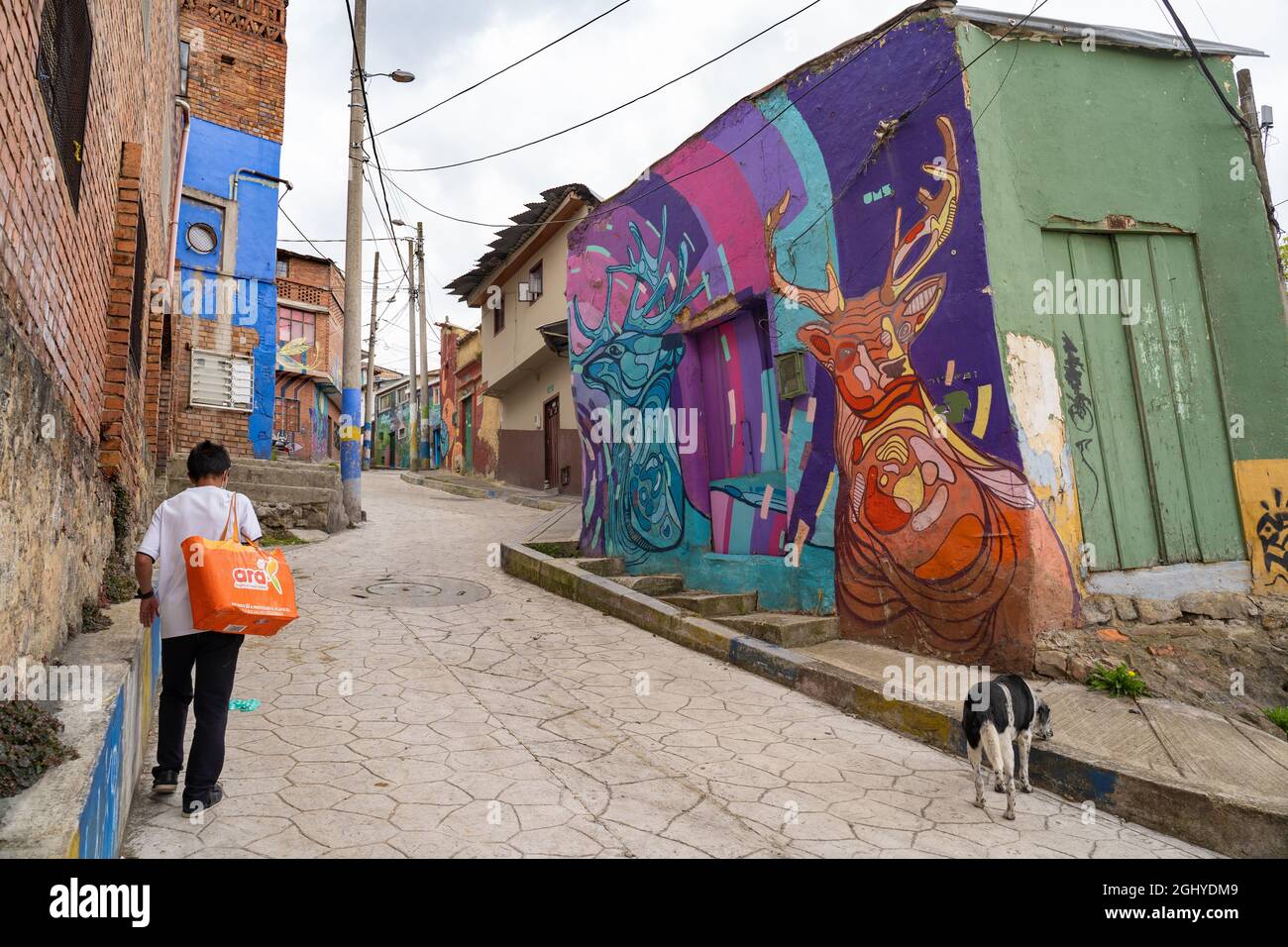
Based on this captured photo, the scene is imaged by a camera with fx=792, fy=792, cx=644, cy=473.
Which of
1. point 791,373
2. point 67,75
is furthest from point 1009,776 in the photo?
point 67,75

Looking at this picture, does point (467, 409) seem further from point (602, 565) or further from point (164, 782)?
point (164, 782)

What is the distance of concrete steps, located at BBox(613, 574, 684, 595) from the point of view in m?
8.14

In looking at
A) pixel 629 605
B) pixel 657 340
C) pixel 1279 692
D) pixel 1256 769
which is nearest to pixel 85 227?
pixel 629 605

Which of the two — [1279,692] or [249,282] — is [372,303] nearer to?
[249,282]

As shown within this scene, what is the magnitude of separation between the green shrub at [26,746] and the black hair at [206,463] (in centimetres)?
124

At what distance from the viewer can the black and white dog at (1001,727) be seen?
3.64m

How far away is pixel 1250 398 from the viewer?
19.0 ft

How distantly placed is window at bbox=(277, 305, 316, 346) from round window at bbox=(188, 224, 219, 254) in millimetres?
10884

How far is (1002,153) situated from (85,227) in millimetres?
5753

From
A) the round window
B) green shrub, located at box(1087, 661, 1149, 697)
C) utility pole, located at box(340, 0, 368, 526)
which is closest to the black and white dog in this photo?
green shrub, located at box(1087, 661, 1149, 697)

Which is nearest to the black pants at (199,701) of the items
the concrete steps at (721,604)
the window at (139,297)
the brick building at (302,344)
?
the window at (139,297)

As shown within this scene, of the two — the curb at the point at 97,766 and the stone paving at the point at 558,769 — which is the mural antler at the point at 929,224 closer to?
the stone paving at the point at 558,769

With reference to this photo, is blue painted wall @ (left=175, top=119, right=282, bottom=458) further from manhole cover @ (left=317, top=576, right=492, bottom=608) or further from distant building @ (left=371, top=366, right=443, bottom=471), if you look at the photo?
distant building @ (left=371, top=366, right=443, bottom=471)

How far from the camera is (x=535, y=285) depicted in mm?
18922
